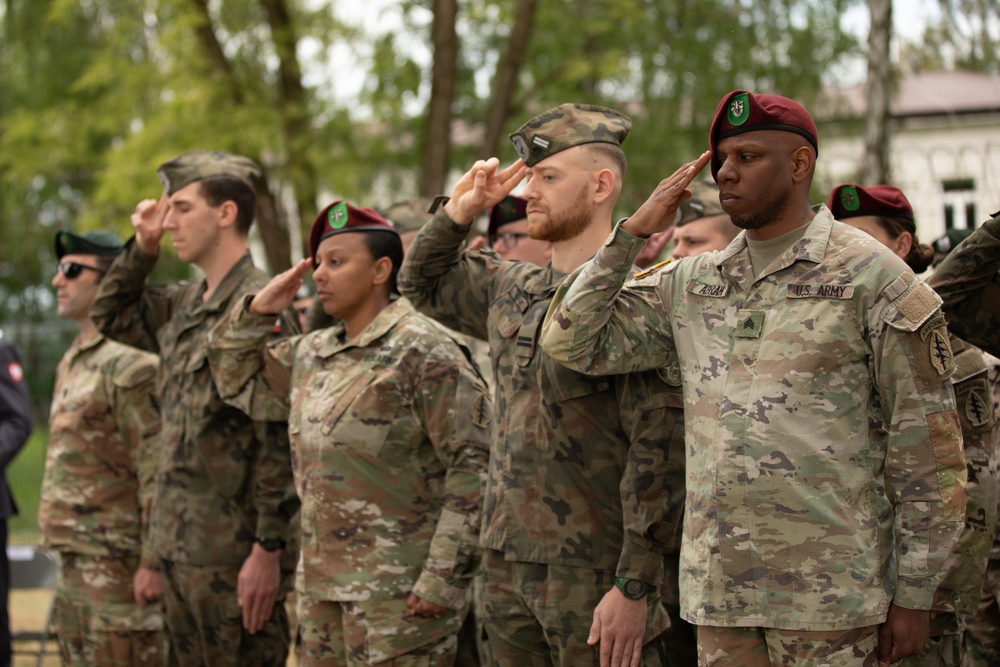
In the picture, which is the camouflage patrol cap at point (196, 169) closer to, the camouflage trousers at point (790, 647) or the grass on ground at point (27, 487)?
the camouflage trousers at point (790, 647)

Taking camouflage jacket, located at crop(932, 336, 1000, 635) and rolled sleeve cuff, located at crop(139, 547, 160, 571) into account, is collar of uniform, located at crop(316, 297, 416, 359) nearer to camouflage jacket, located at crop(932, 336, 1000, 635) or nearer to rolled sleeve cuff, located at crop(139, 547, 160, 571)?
rolled sleeve cuff, located at crop(139, 547, 160, 571)

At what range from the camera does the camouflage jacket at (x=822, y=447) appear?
116 inches

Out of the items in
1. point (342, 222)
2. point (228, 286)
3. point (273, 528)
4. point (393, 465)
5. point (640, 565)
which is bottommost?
point (640, 565)

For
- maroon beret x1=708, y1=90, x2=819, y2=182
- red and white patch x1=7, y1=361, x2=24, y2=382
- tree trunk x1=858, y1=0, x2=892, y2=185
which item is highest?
tree trunk x1=858, y1=0, x2=892, y2=185

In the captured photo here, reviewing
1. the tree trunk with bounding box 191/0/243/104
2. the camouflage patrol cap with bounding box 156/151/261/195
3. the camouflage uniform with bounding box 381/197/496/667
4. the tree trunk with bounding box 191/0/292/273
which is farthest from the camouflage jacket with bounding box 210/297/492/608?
the tree trunk with bounding box 191/0/243/104

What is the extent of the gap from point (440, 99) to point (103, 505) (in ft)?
22.8

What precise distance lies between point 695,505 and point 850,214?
1.86m

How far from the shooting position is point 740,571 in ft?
10.1

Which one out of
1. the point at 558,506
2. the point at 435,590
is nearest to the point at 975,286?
the point at 558,506

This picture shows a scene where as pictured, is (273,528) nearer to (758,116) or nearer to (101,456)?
(101,456)

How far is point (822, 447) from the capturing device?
9.87 feet

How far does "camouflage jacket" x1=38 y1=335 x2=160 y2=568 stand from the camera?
233 inches

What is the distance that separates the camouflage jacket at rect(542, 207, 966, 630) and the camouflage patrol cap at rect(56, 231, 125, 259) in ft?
13.7

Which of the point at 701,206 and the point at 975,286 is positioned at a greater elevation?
the point at 701,206
